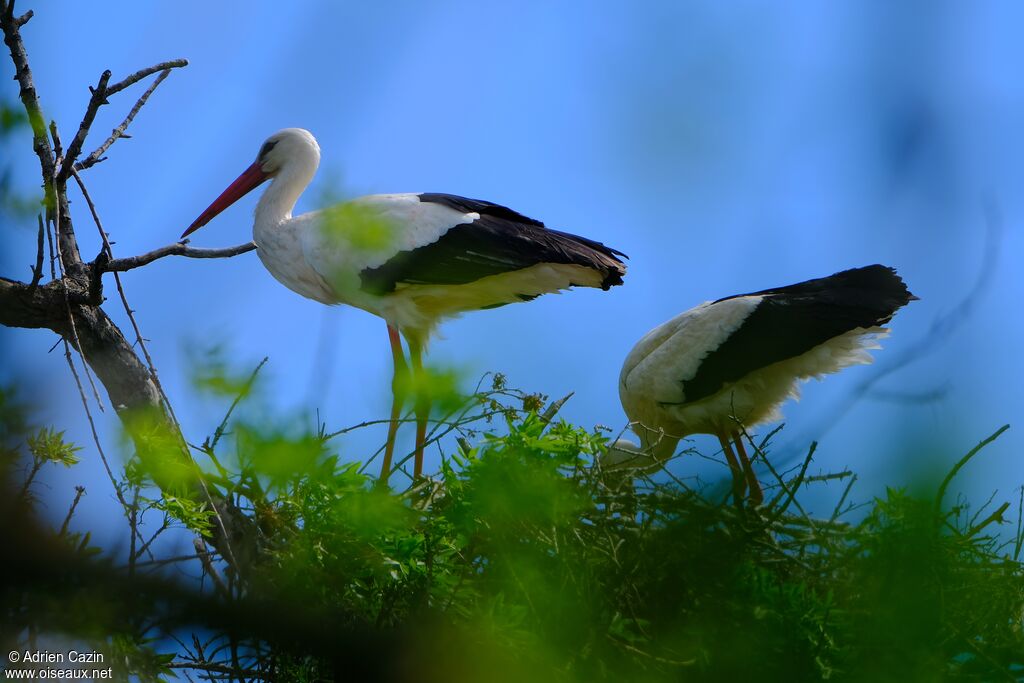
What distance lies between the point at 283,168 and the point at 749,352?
2460 mm

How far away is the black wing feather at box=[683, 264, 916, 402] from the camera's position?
4.38 metres

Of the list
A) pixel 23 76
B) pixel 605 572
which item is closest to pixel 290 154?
pixel 23 76

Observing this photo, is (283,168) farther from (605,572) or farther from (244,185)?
(605,572)

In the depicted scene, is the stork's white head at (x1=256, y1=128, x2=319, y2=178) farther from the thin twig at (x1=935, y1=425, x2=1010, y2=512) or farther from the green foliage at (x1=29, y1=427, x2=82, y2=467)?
the thin twig at (x1=935, y1=425, x2=1010, y2=512)

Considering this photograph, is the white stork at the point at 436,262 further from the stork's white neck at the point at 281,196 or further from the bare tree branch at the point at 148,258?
the bare tree branch at the point at 148,258

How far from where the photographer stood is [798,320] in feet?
14.8

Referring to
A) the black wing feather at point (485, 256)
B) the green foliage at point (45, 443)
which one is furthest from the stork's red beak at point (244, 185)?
the green foliage at point (45, 443)

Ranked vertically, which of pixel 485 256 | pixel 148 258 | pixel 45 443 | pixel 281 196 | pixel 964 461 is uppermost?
pixel 281 196

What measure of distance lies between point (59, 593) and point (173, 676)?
6.20 ft

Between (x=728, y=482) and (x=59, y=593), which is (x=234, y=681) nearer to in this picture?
(x=728, y=482)

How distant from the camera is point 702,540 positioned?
83.8 inches

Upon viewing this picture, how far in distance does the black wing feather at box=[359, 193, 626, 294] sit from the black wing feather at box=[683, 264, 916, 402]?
56 cm

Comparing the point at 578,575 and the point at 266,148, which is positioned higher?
the point at 266,148

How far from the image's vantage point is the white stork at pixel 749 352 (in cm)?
445
